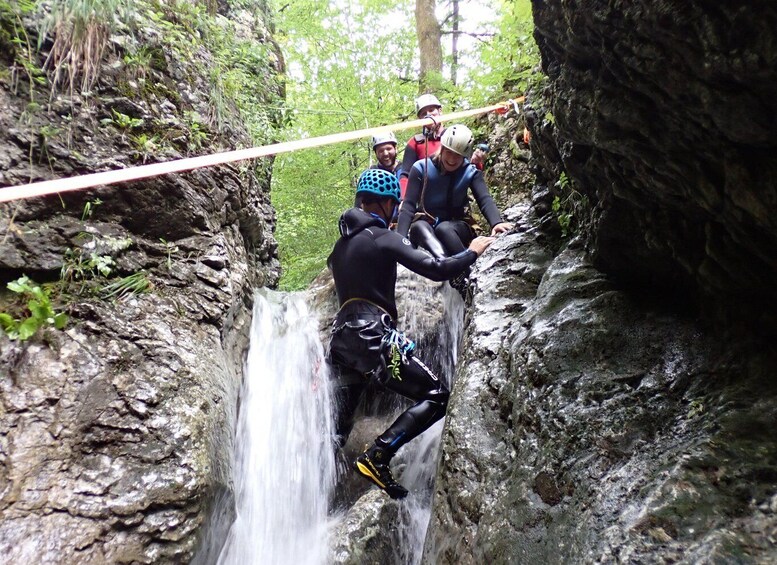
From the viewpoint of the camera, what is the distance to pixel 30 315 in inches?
130

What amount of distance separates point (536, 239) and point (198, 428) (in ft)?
10.9

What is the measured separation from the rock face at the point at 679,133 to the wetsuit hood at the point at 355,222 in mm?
1921

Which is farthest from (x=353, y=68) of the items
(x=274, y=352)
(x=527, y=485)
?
(x=527, y=485)

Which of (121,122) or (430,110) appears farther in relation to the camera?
(430,110)

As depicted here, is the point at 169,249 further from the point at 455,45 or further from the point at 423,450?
the point at 455,45

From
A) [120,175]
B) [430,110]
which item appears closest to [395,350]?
[120,175]

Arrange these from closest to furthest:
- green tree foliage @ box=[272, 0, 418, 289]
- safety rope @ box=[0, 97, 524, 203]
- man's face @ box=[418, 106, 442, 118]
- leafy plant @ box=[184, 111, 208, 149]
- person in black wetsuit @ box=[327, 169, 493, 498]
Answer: safety rope @ box=[0, 97, 524, 203] < person in black wetsuit @ box=[327, 169, 493, 498] < leafy plant @ box=[184, 111, 208, 149] < man's face @ box=[418, 106, 442, 118] < green tree foliage @ box=[272, 0, 418, 289]

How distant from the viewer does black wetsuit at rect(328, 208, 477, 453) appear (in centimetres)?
414

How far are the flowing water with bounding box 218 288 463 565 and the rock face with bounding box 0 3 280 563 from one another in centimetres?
55

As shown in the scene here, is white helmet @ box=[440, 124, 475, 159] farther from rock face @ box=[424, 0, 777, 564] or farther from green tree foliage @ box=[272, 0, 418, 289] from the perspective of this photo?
green tree foliage @ box=[272, 0, 418, 289]

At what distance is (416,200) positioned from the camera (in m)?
5.50

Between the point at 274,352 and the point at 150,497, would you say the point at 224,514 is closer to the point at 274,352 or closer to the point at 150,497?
the point at 150,497

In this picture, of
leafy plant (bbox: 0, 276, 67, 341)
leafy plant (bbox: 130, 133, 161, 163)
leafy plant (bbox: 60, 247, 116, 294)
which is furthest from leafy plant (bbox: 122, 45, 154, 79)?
leafy plant (bbox: 0, 276, 67, 341)

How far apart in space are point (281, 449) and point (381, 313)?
1894 mm
